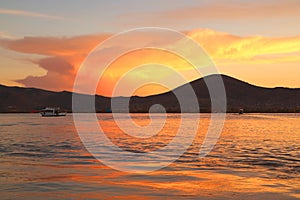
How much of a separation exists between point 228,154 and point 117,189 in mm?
14616

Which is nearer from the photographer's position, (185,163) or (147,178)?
(147,178)

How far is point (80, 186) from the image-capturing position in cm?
1748

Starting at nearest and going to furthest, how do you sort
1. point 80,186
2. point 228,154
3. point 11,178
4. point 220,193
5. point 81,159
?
point 220,193
point 80,186
point 11,178
point 81,159
point 228,154

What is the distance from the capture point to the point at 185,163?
82.7 ft

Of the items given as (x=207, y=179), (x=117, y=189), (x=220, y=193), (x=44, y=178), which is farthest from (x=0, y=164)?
(x=220, y=193)

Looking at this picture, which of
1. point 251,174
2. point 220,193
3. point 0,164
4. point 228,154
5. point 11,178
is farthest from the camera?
point 228,154

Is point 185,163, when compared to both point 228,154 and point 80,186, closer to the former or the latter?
point 228,154

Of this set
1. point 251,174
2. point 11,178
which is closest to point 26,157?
point 11,178

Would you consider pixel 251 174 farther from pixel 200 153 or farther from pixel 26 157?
pixel 26 157

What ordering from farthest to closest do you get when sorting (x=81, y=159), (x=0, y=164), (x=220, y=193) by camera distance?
(x=81, y=159)
(x=0, y=164)
(x=220, y=193)

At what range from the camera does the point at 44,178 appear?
63.4 feet

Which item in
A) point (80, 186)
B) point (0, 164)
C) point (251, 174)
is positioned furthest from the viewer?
point (0, 164)

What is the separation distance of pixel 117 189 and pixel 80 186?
1.72 metres

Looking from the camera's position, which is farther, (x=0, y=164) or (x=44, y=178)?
(x=0, y=164)
